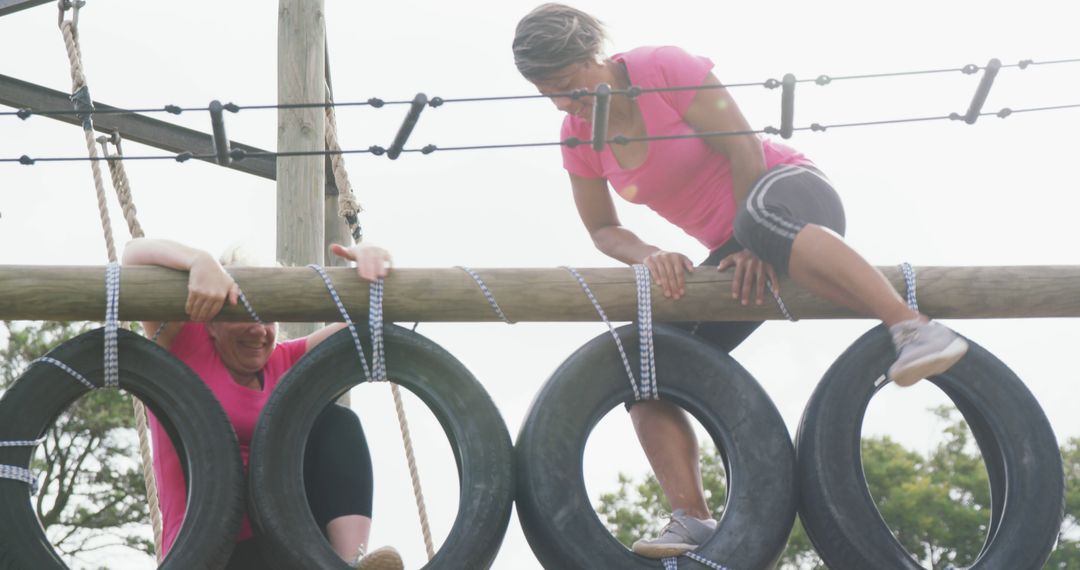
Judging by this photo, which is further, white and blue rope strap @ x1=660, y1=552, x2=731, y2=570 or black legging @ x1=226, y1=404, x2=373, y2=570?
black legging @ x1=226, y1=404, x2=373, y2=570

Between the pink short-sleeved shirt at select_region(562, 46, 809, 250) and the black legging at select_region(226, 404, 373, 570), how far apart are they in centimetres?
90

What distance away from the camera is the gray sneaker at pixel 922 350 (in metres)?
2.82

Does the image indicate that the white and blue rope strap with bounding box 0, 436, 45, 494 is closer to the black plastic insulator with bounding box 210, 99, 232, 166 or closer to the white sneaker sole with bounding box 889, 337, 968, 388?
the black plastic insulator with bounding box 210, 99, 232, 166

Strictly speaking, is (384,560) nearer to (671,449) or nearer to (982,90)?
(671,449)

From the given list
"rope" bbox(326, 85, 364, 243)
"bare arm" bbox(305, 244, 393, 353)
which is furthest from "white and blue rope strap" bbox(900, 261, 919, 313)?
"rope" bbox(326, 85, 364, 243)

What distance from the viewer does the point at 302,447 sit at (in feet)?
9.21

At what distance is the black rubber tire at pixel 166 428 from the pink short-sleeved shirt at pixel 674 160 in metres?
1.11

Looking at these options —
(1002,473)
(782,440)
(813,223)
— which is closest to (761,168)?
(813,223)

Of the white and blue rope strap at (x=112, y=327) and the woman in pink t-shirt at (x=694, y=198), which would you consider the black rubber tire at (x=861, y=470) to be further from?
the white and blue rope strap at (x=112, y=327)

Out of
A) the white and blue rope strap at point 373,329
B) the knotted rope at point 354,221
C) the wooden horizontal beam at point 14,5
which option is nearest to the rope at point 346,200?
the knotted rope at point 354,221

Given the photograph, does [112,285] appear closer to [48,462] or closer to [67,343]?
[67,343]

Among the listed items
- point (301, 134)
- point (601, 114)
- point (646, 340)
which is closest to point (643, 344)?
point (646, 340)

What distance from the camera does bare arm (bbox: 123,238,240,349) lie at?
2.82 m

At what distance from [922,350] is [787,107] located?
2.35ft
